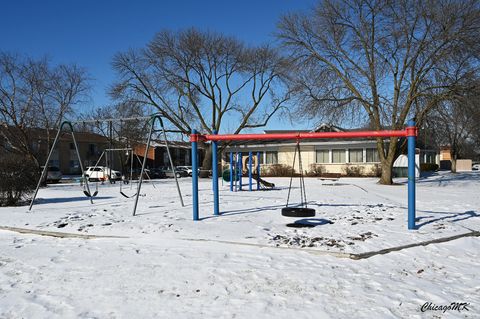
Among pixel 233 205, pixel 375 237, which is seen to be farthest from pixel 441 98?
pixel 375 237

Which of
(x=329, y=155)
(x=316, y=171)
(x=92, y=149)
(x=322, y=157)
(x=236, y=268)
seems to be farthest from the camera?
(x=92, y=149)

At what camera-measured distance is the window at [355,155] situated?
116 ft

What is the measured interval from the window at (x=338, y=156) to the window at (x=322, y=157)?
0.62 m

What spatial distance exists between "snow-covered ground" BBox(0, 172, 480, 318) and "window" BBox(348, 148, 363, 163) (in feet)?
83.8

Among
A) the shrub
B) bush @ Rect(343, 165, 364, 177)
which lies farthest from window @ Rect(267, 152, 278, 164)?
the shrub

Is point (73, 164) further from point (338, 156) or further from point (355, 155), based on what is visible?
point (355, 155)

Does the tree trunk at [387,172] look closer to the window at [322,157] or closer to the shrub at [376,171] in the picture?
the shrub at [376,171]

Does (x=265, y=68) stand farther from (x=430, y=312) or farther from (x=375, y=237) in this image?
(x=430, y=312)

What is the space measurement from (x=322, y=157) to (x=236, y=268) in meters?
32.0

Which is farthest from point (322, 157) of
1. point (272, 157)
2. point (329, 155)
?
point (272, 157)

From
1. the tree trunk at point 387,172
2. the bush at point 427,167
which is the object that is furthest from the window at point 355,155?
the bush at point 427,167

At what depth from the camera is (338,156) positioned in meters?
36.1

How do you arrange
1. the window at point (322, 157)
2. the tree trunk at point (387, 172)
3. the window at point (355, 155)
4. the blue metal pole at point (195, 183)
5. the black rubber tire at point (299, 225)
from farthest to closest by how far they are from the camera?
1. the window at point (322, 157)
2. the window at point (355, 155)
3. the tree trunk at point (387, 172)
4. the blue metal pole at point (195, 183)
5. the black rubber tire at point (299, 225)

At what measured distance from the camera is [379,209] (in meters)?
11.7
